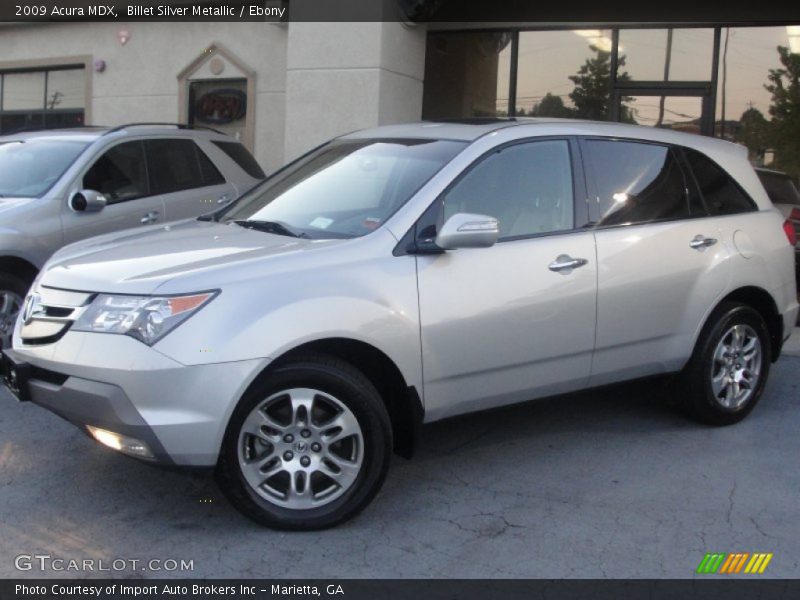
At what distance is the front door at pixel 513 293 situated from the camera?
443cm

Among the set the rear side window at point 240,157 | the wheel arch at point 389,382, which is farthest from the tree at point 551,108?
the wheel arch at point 389,382

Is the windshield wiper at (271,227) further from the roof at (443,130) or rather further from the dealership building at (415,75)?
the dealership building at (415,75)

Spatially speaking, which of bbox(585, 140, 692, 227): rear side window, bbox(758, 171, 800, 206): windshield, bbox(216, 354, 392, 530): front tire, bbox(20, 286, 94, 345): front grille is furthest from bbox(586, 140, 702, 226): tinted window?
bbox(758, 171, 800, 206): windshield

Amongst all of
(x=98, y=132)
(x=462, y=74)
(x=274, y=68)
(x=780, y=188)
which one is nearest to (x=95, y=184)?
(x=98, y=132)

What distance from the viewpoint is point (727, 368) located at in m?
5.68

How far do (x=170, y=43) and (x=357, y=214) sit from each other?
10.2 m

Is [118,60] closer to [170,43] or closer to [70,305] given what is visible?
[170,43]

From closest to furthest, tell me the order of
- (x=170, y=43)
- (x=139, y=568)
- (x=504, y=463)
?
(x=139, y=568) → (x=504, y=463) → (x=170, y=43)

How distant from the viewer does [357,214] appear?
4664 mm

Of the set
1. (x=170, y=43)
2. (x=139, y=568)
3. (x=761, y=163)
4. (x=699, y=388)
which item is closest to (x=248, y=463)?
(x=139, y=568)

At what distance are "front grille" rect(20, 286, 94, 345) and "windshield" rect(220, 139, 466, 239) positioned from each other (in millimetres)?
1024

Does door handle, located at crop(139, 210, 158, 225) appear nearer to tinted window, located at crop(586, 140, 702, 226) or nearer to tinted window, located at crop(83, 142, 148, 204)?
tinted window, located at crop(83, 142, 148, 204)

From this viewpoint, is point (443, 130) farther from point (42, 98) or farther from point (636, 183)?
point (42, 98)

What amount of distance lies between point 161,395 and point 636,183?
2.93m
